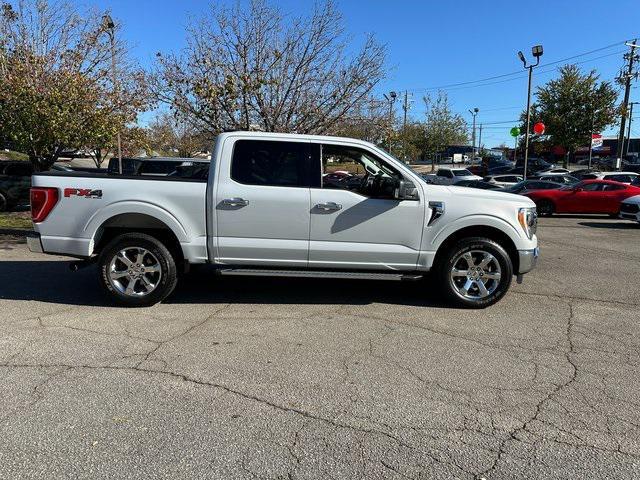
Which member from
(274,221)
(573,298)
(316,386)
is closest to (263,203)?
(274,221)

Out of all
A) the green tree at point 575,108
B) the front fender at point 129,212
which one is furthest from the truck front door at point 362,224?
the green tree at point 575,108

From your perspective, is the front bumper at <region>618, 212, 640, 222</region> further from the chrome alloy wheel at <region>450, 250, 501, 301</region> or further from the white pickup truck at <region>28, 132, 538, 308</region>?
the chrome alloy wheel at <region>450, 250, 501, 301</region>

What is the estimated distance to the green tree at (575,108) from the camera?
3922 cm

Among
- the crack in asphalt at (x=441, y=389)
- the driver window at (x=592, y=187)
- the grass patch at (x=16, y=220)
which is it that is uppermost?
the driver window at (x=592, y=187)

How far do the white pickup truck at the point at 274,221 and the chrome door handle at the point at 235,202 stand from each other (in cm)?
1

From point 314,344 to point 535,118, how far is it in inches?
1727

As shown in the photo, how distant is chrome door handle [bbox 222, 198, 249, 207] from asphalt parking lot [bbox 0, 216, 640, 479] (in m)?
1.17

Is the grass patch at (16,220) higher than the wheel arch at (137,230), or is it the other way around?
the wheel arch at (137,230)

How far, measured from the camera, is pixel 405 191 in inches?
216

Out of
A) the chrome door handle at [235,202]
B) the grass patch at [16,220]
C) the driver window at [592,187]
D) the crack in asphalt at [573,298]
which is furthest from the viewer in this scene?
the driver window at [592,187]

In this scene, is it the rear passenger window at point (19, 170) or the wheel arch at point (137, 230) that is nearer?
the wheel arch at point (137, 230)

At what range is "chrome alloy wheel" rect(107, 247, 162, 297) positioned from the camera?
559cm

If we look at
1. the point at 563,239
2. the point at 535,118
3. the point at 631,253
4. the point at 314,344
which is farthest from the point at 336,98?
the point at 535,118

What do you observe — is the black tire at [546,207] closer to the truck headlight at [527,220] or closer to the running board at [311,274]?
the truck headlight at [527,220]
